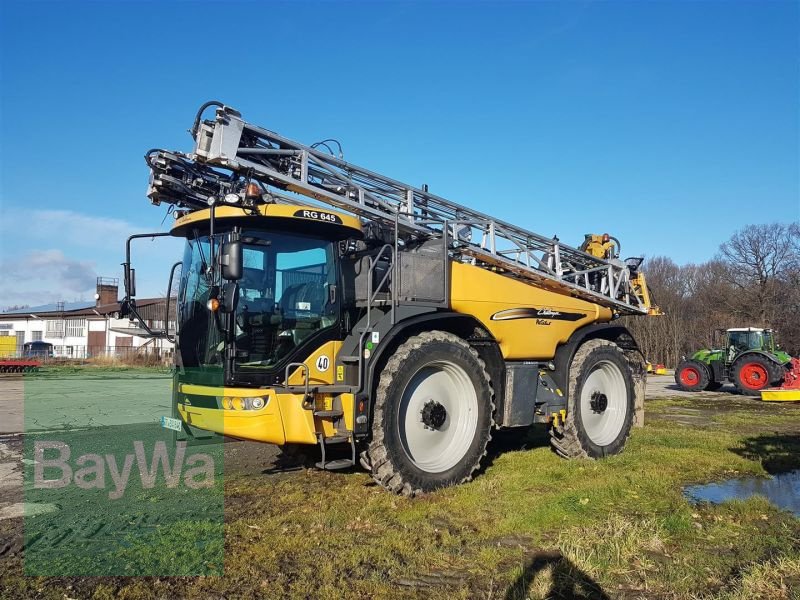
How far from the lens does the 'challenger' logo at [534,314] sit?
25.1 feet

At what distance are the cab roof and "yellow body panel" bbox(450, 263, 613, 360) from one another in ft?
4.86

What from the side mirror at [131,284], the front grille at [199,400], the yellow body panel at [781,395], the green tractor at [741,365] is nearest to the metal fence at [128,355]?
the green tractor at [741,365]

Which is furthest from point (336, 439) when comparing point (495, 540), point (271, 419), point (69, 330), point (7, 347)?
point (69, 330)

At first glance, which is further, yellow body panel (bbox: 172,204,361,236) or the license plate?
the license plate

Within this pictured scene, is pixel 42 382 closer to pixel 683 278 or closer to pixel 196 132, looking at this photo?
pixel 196 132

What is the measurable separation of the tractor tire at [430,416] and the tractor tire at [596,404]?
171cm

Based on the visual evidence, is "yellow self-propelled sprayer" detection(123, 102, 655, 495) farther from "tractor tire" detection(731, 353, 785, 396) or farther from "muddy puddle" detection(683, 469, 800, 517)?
"tractor tire" detection(731, 353, 785, 396)

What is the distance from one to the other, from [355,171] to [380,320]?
1.97 m

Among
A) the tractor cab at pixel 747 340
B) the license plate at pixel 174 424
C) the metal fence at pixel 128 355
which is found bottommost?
the metal fence at pixel 128 355

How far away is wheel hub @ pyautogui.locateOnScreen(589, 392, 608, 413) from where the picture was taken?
8.91 meters

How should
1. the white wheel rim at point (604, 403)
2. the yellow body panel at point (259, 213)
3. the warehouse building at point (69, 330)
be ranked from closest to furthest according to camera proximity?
the yellow body panel at point (259, 213)
the white wheel rim at point (604, 403)
the warehouse building at point (69, 330)

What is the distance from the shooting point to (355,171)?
7.48m

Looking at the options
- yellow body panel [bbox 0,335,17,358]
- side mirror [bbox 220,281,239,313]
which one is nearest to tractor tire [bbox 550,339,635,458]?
side mirror [bbox 220,281,239,313]

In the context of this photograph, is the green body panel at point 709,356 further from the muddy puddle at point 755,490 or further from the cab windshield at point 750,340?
the muddy puddle at point 755,490
